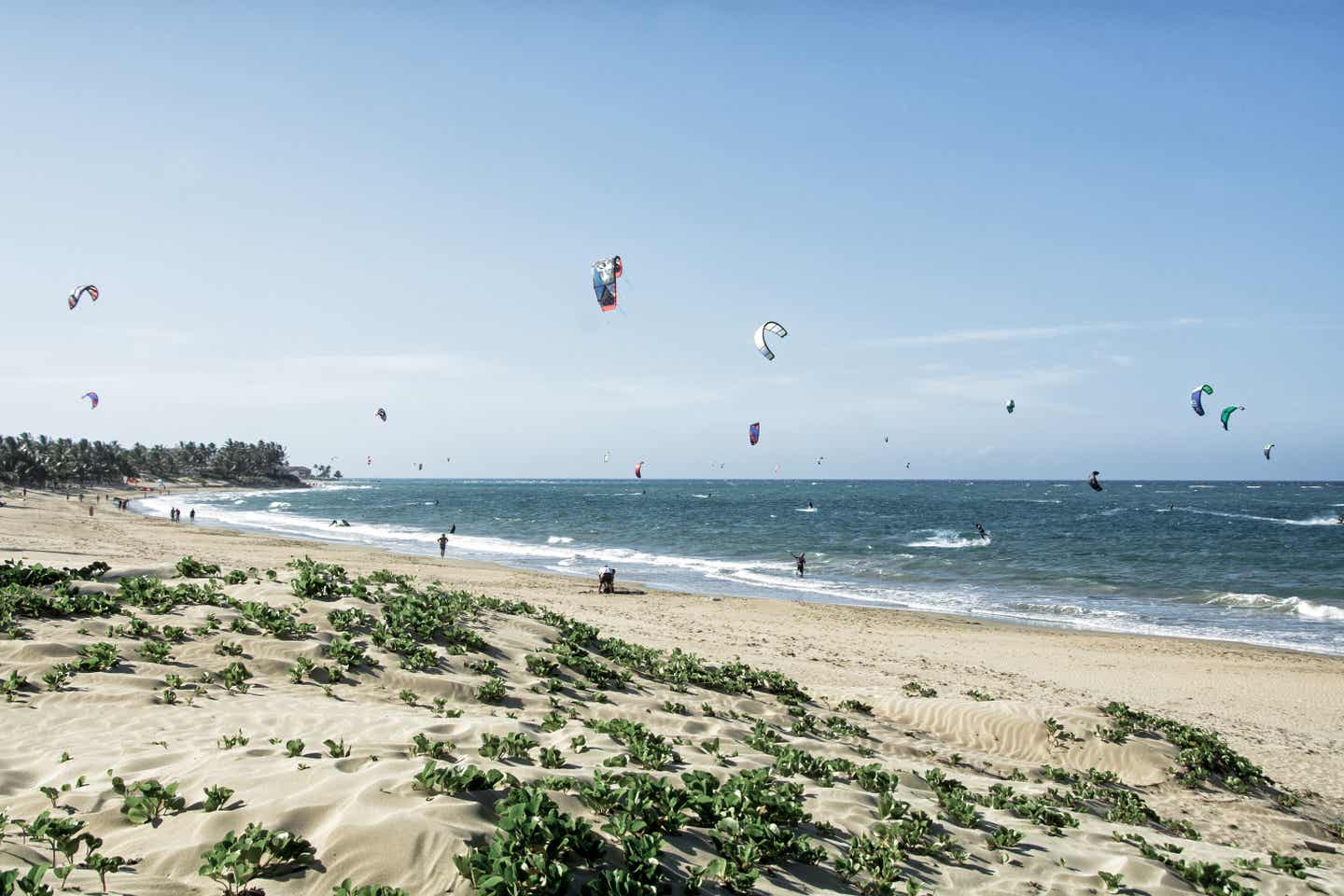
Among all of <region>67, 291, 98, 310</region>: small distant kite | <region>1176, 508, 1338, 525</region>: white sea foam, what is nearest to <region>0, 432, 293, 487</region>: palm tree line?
<region>67, 291, 98, 310</region>: small distant kite

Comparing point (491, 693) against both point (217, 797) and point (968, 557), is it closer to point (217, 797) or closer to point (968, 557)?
point (217, 797)

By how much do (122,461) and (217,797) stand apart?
461ft

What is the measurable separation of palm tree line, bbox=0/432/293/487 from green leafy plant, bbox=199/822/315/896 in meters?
109

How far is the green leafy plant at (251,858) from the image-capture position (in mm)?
4176

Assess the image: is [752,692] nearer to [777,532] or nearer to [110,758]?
[110,758]

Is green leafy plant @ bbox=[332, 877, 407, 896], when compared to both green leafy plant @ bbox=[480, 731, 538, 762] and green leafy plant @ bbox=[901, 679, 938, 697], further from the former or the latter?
green leafy plant @ bbox=[901, 679, 938, 697]

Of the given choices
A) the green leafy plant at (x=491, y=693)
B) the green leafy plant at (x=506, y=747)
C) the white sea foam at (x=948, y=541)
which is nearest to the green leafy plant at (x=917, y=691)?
the green leafy plant at (x=491, y=693)

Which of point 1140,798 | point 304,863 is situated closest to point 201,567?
point 304,863

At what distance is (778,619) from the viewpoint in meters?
23.5

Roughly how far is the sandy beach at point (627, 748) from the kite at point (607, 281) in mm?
8313

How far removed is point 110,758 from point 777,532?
5847cm

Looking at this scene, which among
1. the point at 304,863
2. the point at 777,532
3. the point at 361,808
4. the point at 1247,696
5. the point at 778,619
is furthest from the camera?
the point at 777,532

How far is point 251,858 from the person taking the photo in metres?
4.26

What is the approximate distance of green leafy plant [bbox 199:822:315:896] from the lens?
13.7 feet
